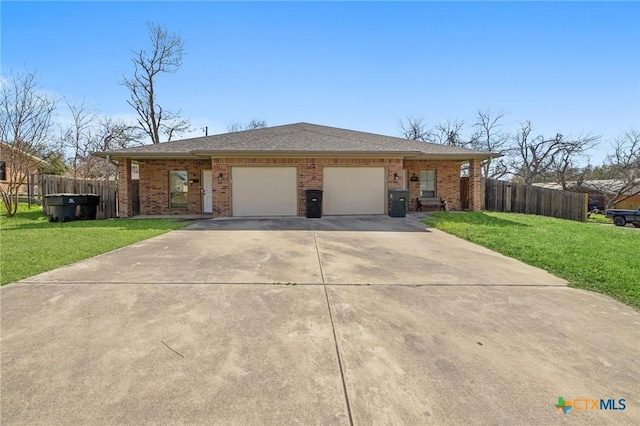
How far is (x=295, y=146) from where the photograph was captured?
12.3 metres

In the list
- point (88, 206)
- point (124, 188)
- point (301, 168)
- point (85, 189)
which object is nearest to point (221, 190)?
point (301, 168)

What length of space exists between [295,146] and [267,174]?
1.59m

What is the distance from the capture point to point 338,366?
7.49 feet

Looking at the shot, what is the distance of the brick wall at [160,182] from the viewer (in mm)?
13438

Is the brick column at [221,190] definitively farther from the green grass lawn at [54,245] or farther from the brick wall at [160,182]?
the green grass lawn at [54,245]

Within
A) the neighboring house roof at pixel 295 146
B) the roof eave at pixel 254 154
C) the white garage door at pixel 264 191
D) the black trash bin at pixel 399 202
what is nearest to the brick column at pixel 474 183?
the neighboring house roof at pixel 295 146

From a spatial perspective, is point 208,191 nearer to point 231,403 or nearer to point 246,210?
point 246,210

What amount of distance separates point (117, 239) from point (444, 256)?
24.1ft

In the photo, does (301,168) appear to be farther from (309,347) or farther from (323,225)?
(309,347)

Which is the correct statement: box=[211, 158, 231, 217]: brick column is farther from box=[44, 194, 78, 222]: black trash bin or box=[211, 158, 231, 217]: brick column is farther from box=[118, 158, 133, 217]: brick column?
box=[44, 194, 78, 222]: black trash bin

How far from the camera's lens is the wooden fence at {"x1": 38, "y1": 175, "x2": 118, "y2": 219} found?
12.6 metres

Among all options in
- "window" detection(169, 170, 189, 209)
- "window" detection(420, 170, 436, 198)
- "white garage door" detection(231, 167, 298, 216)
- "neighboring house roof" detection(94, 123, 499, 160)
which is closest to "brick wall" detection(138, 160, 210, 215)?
"window" detection(169, 170, 189, 209)

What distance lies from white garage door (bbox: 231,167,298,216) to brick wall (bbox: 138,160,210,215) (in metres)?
2.45

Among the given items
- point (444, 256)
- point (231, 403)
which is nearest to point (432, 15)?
point (444, 256)
